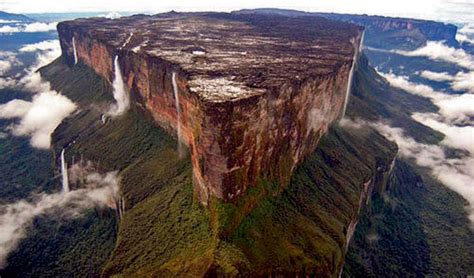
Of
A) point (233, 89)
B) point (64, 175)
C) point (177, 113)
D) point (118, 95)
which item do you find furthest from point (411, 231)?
point (64, 175)

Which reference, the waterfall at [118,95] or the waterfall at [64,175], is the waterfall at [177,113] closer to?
the waterfall at [118,95]

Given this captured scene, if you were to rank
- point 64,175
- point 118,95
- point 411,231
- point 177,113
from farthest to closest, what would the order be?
point 118,95, point 64,175, point 411,231, point 177,113

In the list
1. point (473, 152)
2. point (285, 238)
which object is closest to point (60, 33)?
point (285, 238)

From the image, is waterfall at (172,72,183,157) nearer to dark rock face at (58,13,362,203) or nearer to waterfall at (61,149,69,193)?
dark rock face at (58,13,362,203)

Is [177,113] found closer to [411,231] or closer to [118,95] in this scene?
[118,95]

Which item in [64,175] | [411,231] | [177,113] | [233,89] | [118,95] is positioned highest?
[233,89]

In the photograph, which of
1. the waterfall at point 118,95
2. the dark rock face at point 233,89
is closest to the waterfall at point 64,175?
the waterfall at point 118,95

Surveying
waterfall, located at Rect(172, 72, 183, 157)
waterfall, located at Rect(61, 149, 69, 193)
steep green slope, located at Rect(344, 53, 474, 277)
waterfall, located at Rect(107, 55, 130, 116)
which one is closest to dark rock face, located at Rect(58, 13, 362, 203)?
waterfall, located at Rect(172, 72, 183, 157)
